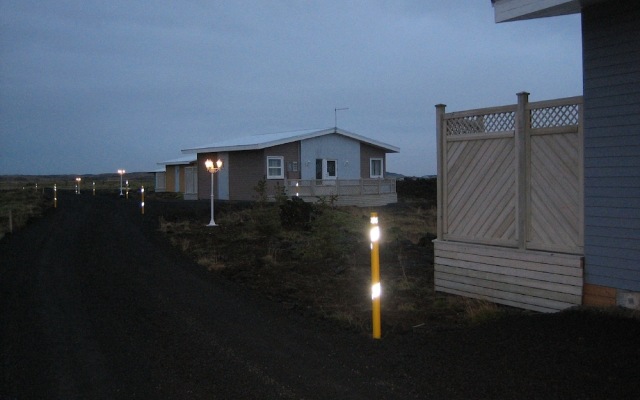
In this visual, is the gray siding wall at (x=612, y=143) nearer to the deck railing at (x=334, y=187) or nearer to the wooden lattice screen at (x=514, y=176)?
the wooden lattice screen at (x=514, y=176)

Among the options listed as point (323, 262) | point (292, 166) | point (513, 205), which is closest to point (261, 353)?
point (513, 205)

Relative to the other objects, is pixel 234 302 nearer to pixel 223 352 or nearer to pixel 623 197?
pixel 223 352

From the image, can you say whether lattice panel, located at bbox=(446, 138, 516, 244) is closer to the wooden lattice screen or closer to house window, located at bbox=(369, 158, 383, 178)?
the wooden lattice screen

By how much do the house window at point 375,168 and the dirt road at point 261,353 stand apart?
26432 mm

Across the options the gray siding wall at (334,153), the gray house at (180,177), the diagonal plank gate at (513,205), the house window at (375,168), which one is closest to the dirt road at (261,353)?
the diagonal plank gate at (513,205)

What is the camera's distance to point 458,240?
9.02 m

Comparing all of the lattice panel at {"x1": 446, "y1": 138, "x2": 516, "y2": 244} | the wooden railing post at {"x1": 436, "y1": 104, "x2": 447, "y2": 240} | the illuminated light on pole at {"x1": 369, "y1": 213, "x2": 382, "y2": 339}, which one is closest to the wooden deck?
the wooden railing post at {"x1": 436, "y1": 104, "x2": 447, "y2": 240}

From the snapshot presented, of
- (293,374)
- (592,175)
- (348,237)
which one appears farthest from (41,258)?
(592,175)

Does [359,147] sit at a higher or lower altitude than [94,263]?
higher

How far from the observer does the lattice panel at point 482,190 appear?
8.20m

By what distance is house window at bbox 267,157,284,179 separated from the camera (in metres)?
30.4

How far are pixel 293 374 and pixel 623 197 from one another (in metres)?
4.19

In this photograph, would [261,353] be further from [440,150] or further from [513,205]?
[440,150]

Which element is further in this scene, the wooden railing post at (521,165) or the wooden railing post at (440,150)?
the wooden railing post at (440,150)
